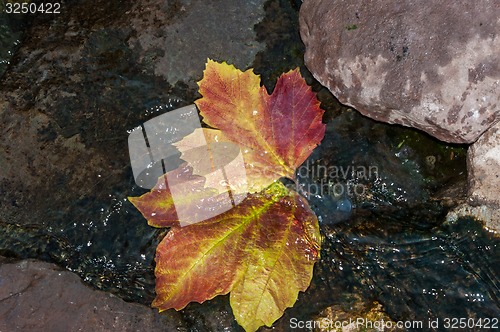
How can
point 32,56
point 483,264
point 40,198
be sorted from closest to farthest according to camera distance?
1. point 483,264
2. point 40,198
3. point 32,56

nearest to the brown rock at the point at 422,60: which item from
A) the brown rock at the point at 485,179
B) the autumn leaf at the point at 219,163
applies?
the brown rock at the point at 485,179

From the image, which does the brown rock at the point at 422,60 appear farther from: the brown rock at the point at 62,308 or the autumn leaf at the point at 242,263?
the brown rock at the point at 62,308

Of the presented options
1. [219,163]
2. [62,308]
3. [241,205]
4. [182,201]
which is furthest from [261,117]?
[62,308]

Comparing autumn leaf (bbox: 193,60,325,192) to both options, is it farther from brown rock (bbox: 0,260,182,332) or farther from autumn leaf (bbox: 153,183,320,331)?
brown rock (bbox: 0,260,182,332)

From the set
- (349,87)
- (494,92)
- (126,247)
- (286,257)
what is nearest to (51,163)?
(126,247)

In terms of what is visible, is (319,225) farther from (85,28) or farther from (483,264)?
(85,28)
